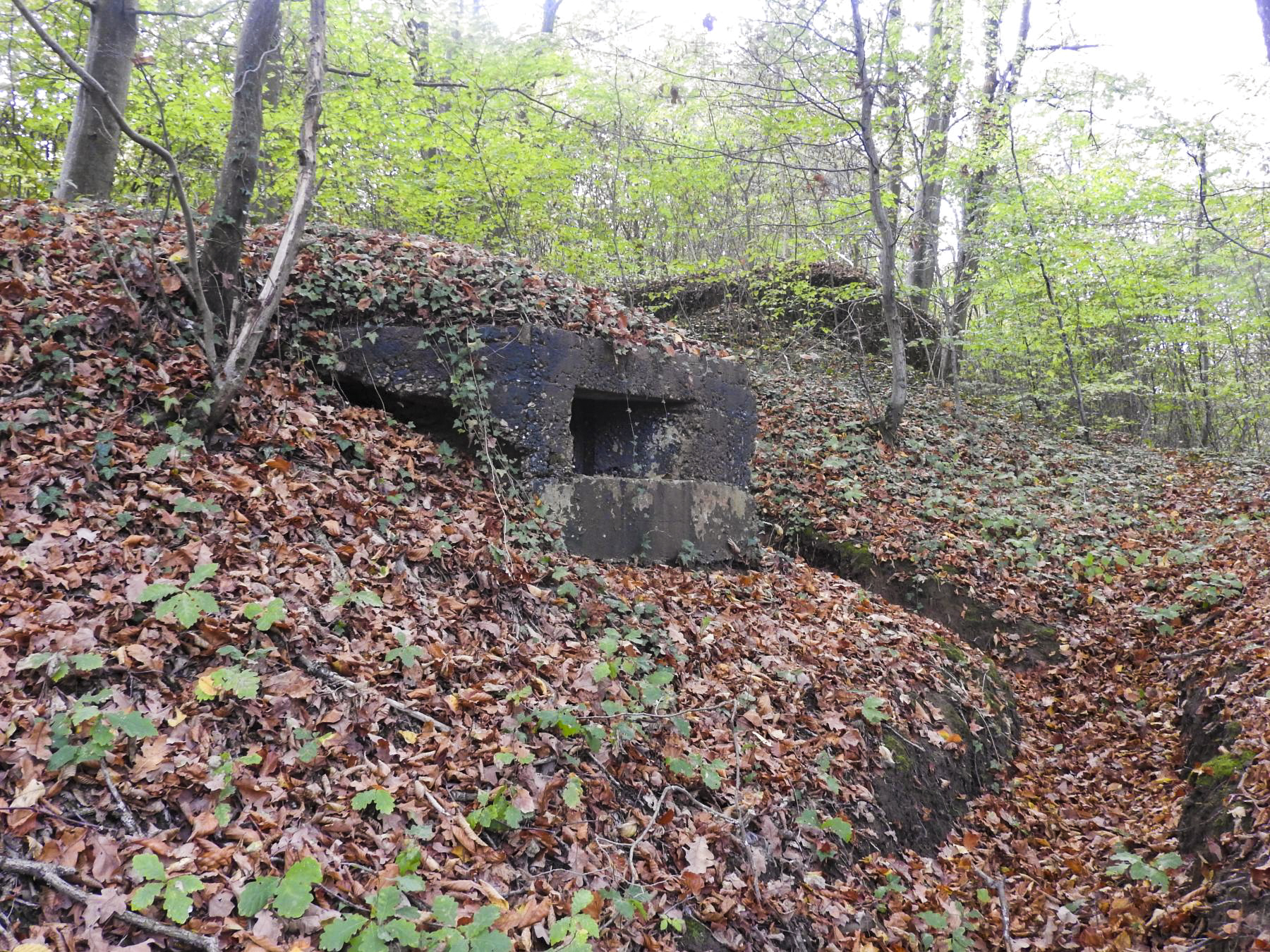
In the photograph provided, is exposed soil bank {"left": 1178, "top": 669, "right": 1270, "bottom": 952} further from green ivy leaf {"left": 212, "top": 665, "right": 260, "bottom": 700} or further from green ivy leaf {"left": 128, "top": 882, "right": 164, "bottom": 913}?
green ivy leaf {"left": 212, "top": 665, "right": 260, "bottom": 700}

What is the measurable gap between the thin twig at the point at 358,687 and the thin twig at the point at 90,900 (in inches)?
48.9

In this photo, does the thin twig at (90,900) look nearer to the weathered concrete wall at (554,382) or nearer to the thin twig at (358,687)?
the thin twig at (358,687)

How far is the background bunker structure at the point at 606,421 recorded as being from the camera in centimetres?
575

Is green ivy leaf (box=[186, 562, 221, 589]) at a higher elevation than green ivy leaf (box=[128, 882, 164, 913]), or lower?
higher

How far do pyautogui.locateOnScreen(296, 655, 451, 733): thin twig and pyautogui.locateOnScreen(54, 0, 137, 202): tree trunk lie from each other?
5723 mm

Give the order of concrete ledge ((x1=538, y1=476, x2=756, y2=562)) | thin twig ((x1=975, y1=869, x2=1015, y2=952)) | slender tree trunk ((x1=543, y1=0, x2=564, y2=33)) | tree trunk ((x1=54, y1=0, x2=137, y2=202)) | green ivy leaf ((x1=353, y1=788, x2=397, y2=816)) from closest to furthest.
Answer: green ivy leaf ((x1=353, y1=788, x2=397, y2=816)), thin twig ((x1=975, y1=869, x2=1015, y2=952)), concrete ledge ((x1=538, y1=476, x2=756, y2=562)), tree trunk ((x1=54, y1=0, x2=137, y2=202)), slender tree trunk ((x1=543, y1=0, x2=564, y2=33))

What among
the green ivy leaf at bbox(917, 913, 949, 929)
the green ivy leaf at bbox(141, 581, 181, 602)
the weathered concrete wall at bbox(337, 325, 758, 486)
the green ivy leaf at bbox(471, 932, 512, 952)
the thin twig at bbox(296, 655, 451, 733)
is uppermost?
the weathered concrete wall at bbox(337, 325, 758, 486)

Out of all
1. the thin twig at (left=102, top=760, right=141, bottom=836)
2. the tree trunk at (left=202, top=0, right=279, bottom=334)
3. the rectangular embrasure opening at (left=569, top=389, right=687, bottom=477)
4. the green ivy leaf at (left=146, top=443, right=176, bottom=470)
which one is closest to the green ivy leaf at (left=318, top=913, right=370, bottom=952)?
the thin twig at (left=102, top=760, right=141, bottom=836)

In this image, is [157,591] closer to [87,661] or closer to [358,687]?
[87,661]

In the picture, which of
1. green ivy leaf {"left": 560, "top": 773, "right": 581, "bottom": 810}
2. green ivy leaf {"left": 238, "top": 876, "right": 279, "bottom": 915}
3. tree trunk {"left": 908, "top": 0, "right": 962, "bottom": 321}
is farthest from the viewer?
tree trunk {"left": 908, "top": 0, "right": 962, "bottom": 321}

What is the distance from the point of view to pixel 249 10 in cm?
494

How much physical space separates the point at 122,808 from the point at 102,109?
6.78 meters

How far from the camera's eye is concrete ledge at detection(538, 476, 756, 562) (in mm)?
6102

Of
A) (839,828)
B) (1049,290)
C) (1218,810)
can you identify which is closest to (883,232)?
(1049,290)
